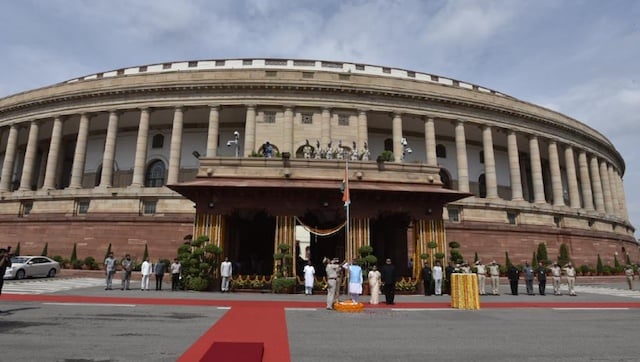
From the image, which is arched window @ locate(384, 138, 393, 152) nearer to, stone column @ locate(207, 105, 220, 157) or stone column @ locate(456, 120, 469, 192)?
stone column @ locate(456, 120, 469, 192)

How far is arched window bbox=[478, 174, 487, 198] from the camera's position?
4684 cm

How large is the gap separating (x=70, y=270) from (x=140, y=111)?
1744cm

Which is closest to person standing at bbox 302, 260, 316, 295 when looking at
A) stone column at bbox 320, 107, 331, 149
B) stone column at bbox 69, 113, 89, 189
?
stone column at bbox 320, 107, 331, 149

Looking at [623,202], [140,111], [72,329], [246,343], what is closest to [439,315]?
[246,343]

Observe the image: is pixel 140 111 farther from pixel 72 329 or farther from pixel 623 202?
pixel 623 202

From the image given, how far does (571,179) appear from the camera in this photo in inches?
1893

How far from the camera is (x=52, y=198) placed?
39156mm

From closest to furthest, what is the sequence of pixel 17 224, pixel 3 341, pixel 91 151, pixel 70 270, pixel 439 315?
pixel 3 341 < pixel 439 315 < pixel 70 270 < pixel 17 224 < pixel 91 151

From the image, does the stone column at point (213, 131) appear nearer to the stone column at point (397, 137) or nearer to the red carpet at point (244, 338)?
the stone column at point (397, 137)

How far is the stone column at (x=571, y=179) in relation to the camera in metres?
47.0

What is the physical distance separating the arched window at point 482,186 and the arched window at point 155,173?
3640cm

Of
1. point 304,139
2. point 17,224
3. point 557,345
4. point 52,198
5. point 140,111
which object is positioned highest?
point 140,111

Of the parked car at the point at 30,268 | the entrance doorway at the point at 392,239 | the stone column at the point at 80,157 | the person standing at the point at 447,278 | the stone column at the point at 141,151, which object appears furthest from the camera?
the stone column at the point at 80,157

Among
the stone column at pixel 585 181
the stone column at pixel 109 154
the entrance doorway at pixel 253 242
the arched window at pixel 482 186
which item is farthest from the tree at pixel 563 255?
the stone column at pixel 109 154
